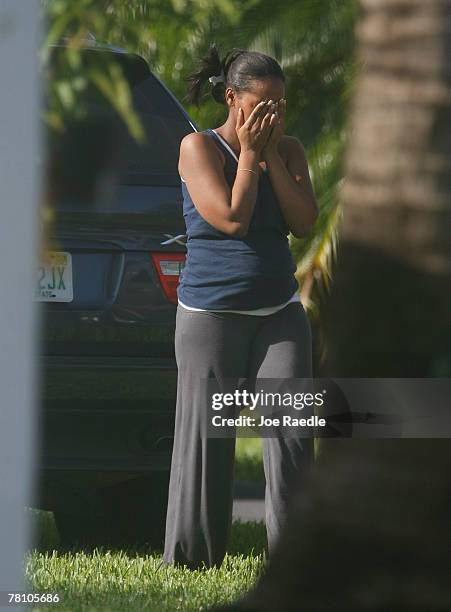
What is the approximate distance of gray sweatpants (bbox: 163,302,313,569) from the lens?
15.7 feet

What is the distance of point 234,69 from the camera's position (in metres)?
4.73

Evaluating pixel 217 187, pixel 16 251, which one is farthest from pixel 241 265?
pixel 16 251

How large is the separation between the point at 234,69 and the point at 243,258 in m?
0.62

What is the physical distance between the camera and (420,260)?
12.5 feet

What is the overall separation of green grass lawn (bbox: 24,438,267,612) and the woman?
224 mm

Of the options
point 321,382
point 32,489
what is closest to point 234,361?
point 321,382

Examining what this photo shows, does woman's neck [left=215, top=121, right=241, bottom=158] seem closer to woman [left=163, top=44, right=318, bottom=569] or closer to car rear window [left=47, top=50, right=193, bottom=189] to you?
woman [left=163, top=44, right=318, bottom=569]

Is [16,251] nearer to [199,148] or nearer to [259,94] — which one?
[199,148]

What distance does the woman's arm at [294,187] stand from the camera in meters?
4.74

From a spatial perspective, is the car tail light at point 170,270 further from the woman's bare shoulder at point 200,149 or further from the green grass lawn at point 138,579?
the green grass lawn at point 138,579

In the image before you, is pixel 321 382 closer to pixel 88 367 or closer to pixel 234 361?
pixel 234 361

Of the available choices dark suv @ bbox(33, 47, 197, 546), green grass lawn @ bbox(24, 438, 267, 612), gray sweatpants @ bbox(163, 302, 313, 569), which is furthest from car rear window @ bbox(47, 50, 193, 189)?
green grass lawn @ bbox(24, 438, 267, 612)

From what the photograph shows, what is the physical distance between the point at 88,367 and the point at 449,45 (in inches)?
69.1

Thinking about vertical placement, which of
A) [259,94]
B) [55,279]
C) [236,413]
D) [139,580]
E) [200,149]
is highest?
[259,94]
